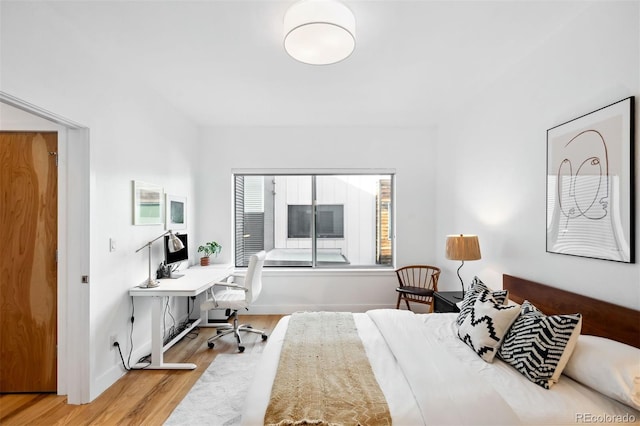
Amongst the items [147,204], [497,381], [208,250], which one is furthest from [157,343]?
[497,381]

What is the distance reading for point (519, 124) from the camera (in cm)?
265

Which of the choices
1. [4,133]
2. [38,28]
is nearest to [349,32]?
[38,28]

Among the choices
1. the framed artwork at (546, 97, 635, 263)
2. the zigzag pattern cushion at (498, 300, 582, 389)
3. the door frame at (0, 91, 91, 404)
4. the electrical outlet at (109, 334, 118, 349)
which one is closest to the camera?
the zigzag pattern cushion at (498, 300, 582, 389)

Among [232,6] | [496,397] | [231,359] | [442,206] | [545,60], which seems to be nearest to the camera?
[496,397]

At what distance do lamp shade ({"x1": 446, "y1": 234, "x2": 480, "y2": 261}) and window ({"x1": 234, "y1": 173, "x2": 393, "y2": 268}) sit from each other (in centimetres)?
175

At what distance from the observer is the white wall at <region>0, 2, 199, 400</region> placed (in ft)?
6.19

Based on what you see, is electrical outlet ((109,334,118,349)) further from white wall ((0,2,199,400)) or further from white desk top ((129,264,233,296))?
white desk top ((129,264,233,296))

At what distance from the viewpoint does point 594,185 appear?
74.6 inches

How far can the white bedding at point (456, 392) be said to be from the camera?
133 cm

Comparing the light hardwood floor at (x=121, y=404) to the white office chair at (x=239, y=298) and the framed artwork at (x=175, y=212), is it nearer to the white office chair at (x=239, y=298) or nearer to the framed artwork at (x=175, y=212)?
the white office chair at (x=239, y=298)

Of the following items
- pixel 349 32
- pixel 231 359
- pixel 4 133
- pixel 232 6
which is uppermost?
pixel 232 6

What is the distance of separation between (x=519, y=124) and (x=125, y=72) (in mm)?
3481

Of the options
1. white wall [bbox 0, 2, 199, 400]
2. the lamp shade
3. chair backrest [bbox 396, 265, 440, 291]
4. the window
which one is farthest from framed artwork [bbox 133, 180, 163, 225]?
chair backrest [bbox 396, 265, 440, 291]

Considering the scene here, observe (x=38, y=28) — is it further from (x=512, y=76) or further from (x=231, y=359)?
(x=512, y=76)
